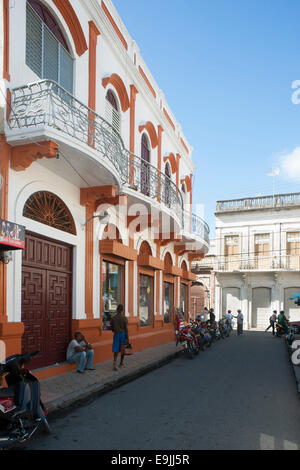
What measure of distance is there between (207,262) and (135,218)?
21.2 metres

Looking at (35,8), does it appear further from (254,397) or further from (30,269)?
→ (254,397)

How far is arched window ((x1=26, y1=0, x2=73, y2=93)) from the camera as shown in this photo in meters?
9.11

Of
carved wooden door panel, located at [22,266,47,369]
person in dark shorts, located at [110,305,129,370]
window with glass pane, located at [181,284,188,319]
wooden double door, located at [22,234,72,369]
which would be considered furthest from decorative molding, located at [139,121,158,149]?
window with glass pane, located at [181,284,188,319]

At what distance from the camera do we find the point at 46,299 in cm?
955

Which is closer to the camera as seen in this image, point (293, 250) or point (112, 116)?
point (112, 116)

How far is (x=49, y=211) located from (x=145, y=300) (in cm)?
758

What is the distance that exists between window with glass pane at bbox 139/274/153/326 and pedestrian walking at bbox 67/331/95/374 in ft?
18.5

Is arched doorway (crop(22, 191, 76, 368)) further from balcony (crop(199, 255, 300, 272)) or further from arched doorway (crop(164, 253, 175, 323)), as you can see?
balcony (crop(199, 255, 300, 272))

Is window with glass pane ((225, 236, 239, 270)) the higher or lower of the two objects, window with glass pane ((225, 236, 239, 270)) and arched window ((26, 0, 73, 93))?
the lower

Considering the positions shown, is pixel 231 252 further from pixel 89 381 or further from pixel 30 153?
pixel 30 153

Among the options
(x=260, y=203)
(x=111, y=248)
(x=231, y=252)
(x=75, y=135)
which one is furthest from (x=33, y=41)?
(x=260, y=203)

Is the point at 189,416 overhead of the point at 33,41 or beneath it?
beneath

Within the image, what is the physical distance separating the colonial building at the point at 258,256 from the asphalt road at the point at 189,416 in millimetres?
22098

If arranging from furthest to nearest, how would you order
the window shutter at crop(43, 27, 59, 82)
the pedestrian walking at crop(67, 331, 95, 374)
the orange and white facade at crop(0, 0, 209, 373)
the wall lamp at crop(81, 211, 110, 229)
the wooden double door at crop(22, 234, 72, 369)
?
1. the wall lamp at crop(81, 211, 110, 229)
2. the pedestrian walking at crop(67, 331, 95, 374)
3. the window shutter at crop(43, 27, 59, 82)
4. the wooden double door at crop(22, 234, 72, 369)
5. the orange and white facade at crop(0, 0, 209, 373)
